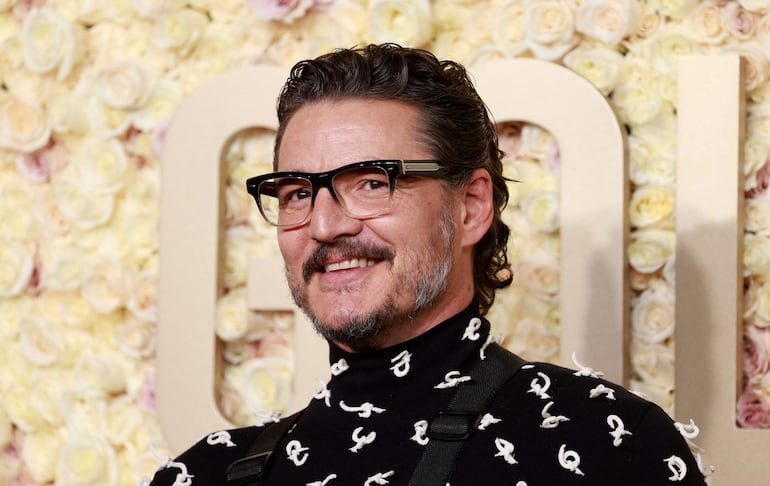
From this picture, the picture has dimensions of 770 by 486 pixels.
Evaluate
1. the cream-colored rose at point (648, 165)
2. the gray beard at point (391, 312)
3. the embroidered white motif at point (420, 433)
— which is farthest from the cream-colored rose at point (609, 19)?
the embroidered white motif at point (420, 433)

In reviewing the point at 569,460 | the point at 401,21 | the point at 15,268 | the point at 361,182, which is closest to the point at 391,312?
the point at 361,182

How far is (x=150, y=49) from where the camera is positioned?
2.11m

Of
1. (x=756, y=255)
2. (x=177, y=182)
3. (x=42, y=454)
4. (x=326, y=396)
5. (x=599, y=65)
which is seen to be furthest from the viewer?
(x=42, y=454)

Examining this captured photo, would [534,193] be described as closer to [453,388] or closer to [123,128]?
[453,388]

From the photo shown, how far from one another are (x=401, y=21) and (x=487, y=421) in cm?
86

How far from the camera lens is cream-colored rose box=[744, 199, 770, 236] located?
65.7 inches

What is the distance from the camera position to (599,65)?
1.76 metres

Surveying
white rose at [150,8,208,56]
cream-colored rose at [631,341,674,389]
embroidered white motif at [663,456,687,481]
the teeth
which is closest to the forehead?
the teeth

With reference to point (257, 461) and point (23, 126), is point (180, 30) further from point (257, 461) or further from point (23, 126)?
point (257, 461)

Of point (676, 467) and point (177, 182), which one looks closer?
point (676, 467)

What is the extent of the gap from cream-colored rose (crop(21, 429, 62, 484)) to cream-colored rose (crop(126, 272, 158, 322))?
297mm

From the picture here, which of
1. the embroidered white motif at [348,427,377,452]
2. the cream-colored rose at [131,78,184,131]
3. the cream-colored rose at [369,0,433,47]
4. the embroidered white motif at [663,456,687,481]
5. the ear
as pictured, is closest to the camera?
the embroidered white motif at [663,456,687,481]

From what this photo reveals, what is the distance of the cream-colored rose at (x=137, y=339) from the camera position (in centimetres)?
206

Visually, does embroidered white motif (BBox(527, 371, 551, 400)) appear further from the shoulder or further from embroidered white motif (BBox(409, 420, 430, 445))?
the shoulder
